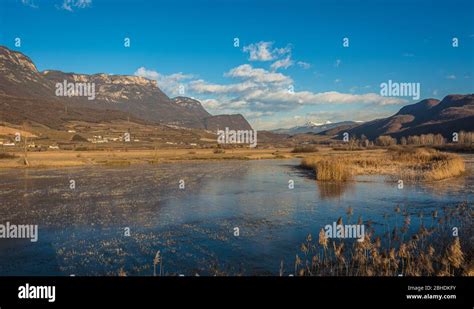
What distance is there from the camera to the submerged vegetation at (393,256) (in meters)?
10.6

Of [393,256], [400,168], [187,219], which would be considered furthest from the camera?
[400,168]

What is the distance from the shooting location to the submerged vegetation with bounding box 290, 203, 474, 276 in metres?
10.6

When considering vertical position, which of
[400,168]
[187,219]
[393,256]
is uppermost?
[400,168]

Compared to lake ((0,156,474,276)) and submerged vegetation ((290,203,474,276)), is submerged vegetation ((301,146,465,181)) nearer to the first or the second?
lake ((0,156,474,276))

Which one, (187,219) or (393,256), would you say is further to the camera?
(187,219)

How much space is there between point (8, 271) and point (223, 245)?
733 cm

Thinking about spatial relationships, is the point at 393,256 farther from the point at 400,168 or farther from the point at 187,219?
the point at 400,168

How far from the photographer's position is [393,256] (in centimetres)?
1057

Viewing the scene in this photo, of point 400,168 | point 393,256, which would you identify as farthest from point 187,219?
point 400,168

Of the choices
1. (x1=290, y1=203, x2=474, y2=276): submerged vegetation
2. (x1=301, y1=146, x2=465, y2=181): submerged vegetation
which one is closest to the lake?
(x1=290, y1=203, x2=474, y2=276): submerged vegetation
